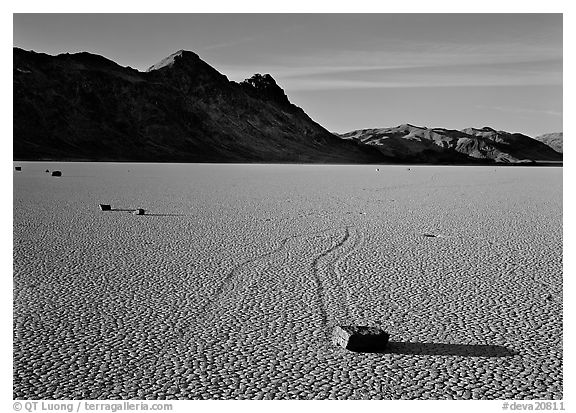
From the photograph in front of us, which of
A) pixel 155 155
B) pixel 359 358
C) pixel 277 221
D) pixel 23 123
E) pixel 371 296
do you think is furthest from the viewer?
pixel 155 155

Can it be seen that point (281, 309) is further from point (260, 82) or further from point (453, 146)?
point (453, 146)

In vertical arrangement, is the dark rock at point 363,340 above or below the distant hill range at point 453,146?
below

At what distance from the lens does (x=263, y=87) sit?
12988 cm

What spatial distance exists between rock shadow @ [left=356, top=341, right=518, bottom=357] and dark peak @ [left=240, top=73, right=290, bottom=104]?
124 metres

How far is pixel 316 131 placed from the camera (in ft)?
410

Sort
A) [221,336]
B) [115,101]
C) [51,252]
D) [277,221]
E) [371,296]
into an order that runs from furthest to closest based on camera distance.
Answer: [115,101] → [277,221] → [51,252] → [371,296] → [221,336]

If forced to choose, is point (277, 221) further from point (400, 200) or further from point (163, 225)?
point (400, 200)

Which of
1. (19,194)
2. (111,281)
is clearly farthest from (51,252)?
(19,194)

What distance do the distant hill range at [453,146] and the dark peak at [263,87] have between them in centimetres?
1606

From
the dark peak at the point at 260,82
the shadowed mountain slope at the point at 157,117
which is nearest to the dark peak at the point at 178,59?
the shadowed mountain slope at the point at 157,117

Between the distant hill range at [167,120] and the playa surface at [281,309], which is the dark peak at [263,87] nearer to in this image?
the distant hill range at [167,120]

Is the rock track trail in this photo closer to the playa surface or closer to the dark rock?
the playa surface

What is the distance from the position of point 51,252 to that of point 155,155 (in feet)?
276

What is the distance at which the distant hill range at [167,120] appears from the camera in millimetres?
87812
